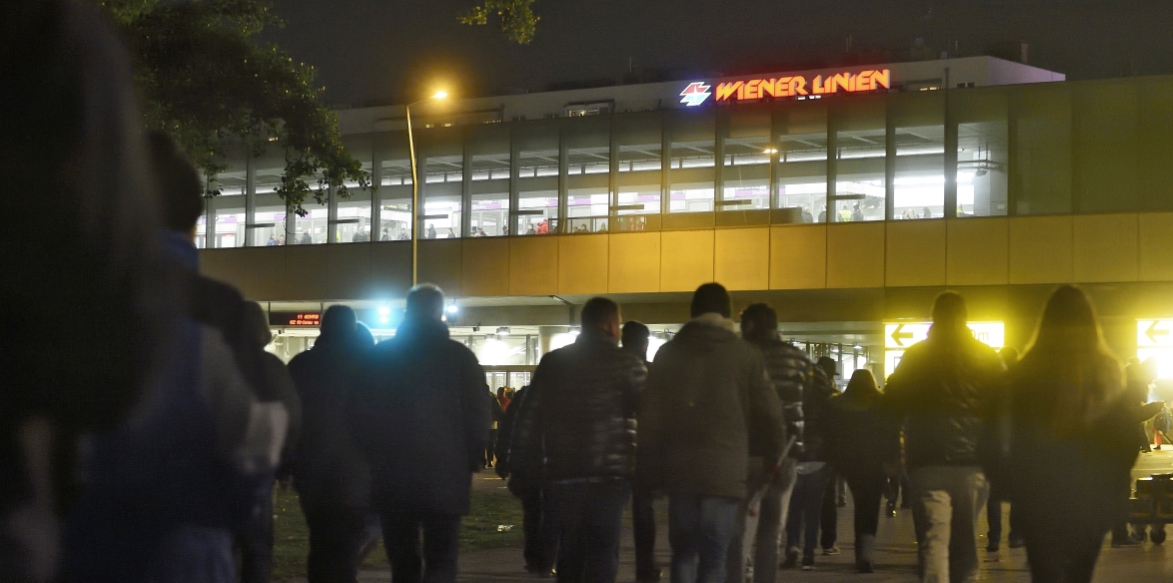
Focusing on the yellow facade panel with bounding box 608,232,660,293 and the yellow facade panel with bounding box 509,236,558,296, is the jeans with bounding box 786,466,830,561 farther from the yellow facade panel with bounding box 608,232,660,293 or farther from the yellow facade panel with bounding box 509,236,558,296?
the yellow facade panel with bounding box 509,236,558,296

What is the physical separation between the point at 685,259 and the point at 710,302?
121 feet

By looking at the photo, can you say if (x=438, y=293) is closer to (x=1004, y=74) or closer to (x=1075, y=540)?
(x=1075, y=540)

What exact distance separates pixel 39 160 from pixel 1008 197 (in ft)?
136

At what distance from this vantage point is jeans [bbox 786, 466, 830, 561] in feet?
41.2

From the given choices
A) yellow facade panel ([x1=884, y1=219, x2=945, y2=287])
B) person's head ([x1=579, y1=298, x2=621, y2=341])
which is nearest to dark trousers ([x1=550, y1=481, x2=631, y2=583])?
person's head ([x1=579, y1=298, x2=621, y2=341])

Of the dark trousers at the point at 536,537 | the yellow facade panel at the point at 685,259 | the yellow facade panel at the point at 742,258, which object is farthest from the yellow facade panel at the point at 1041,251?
the dark trousers at the point at 536,537

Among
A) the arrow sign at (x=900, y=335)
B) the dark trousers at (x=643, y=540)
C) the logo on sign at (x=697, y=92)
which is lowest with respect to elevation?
the dark trousers at (x=643, y=540)

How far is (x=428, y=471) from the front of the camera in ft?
22.7

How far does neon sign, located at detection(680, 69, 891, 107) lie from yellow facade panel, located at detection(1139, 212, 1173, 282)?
17.6 m

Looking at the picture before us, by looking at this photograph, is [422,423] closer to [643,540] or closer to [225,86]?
[643,540]

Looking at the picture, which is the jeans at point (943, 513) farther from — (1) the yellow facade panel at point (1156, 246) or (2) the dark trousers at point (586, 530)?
(1) the yellow facade panel at point (1156, 246)

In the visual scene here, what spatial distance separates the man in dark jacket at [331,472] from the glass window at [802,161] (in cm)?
3674

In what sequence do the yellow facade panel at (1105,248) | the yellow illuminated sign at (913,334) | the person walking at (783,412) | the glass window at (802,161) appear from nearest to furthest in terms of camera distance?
the person walking at (783,412) < the yellow illuminated sign at (913,334) < the yellow facade panel at (1105,248) < the glass window at (802,161)

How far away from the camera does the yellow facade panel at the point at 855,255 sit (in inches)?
1656
